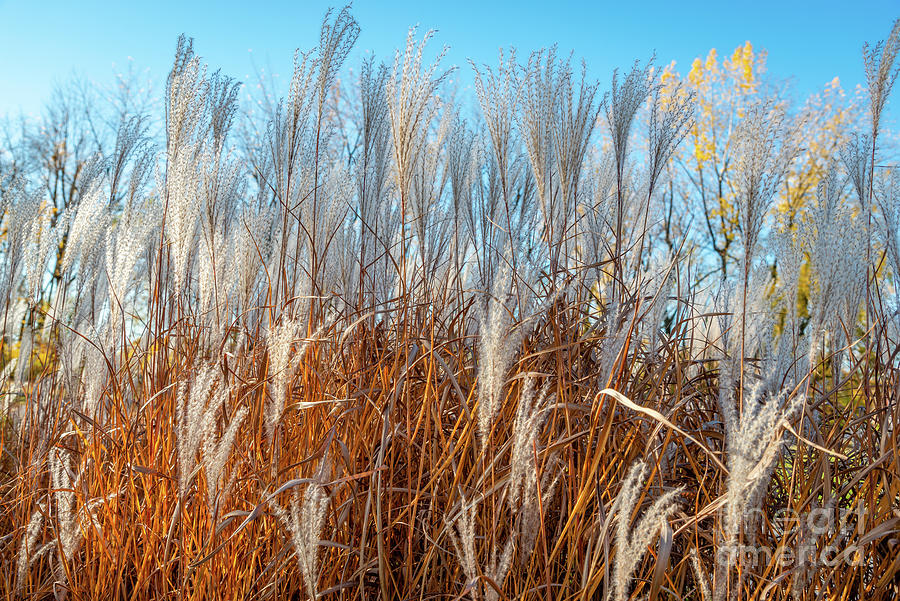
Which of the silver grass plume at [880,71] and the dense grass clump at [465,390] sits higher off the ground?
the silver grass plume at [880,71]

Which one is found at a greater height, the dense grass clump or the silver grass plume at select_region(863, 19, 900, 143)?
the silver grass plume at select_region(863, 19, 900, 143)

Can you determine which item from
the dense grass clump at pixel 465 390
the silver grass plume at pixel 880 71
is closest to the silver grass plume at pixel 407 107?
the dense grass clump at pixel 465 390

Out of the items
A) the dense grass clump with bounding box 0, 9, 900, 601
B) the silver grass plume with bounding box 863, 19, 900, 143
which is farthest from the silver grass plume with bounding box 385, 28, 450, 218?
the silver grass plume with bounding box 863, 19, 900, 143

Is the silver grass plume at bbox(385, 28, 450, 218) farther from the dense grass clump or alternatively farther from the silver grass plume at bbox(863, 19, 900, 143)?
the silver grass plume at bbox(863, 19, 900, 143)

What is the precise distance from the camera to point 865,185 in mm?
1857

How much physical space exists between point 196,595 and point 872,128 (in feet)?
7.06

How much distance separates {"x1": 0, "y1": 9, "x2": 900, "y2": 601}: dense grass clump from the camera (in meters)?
1.25

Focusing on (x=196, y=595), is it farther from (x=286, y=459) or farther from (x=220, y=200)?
(x=220, y=200)

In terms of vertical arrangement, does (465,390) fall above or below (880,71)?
below

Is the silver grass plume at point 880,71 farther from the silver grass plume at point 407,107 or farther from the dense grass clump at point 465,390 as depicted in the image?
the silver grass plume at point 407,107

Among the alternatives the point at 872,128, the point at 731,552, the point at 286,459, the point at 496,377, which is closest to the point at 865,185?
the point at 872,128

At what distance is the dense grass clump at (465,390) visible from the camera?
49.2 inches

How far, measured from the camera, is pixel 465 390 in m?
1.73

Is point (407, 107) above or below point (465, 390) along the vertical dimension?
above
